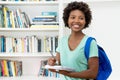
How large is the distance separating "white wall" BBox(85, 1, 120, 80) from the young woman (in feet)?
4.91

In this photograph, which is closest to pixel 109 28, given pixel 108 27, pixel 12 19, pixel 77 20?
pixel 108 27

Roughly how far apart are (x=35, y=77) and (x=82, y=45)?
1703mm

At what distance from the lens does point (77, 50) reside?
1.48 metres

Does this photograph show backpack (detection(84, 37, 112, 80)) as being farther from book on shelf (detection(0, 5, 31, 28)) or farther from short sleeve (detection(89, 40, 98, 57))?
book on shelf (detection(0, 5, 31, 28))

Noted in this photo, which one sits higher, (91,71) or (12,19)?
(12,19)

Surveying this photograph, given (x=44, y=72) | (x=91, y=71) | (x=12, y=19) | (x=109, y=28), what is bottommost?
(x=44, y=72)

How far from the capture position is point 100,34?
313 cm

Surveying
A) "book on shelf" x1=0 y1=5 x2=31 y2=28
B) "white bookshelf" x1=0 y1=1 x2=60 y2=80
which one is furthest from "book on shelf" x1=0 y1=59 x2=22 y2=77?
"book on shelf" x1=0 y1=5 x2=31 y2=28

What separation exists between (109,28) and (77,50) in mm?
1718

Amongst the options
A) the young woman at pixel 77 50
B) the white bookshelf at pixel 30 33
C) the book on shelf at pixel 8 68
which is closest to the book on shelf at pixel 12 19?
the white bookshelf at pixel 30 33

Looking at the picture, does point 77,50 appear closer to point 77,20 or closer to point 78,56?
point 78,56

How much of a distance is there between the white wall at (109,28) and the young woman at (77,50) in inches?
58.9

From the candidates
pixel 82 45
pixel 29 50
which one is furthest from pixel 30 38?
pixel 82 45

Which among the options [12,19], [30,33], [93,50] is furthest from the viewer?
[30,33]
